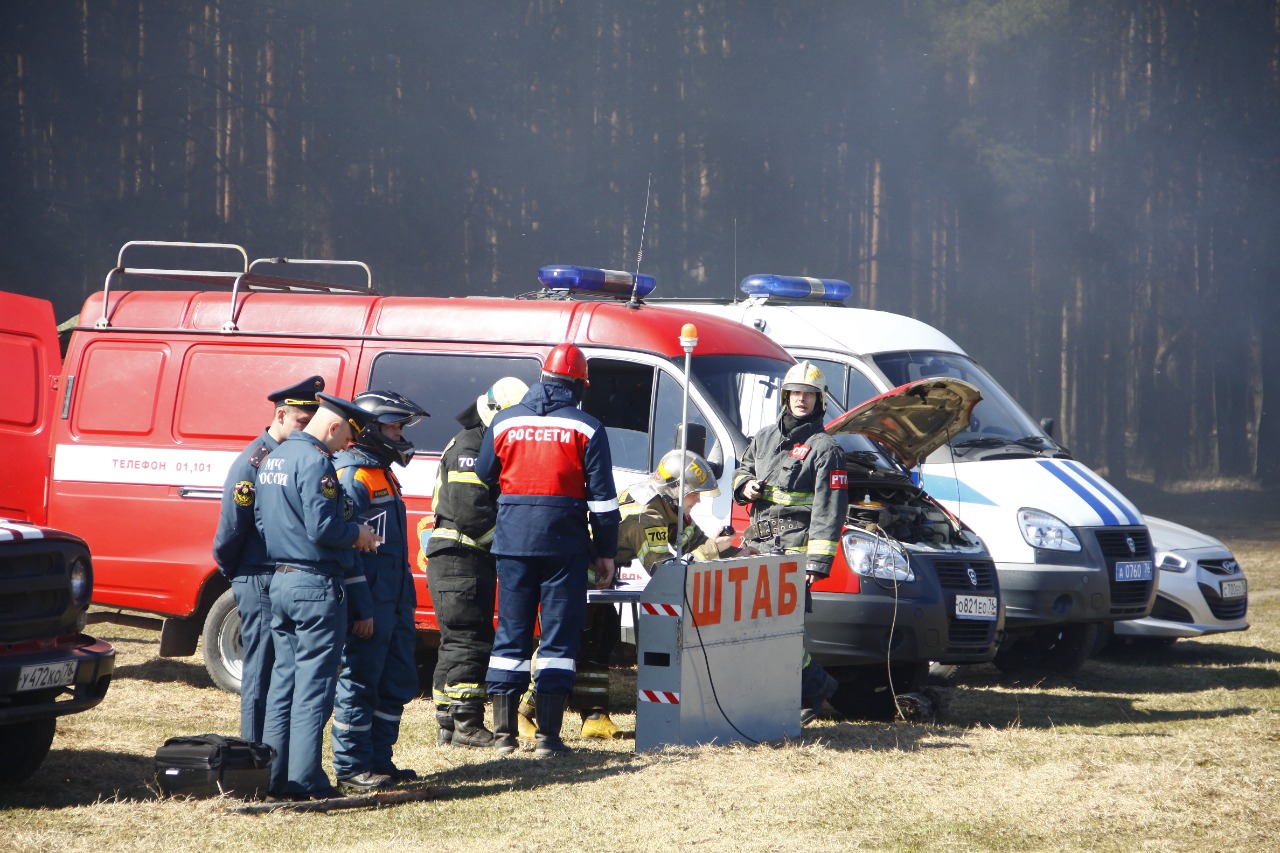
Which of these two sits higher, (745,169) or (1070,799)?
(745,169)

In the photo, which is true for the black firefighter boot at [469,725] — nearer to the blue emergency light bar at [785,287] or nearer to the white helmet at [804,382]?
the white helmet at [804,382]

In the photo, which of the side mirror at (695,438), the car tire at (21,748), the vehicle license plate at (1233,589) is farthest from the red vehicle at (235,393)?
the vehicle license plate at (1233,589)

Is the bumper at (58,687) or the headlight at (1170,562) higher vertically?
the headlight at (1170,562)

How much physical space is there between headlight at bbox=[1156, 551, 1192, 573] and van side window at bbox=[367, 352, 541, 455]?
512 cm

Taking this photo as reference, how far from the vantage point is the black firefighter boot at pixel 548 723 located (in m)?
6.58

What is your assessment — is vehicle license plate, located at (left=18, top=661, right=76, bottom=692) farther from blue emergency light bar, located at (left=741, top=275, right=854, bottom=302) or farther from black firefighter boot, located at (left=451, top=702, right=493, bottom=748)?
blue emergency light bar, located at (left=741, top=275, right=854, bottom=302)

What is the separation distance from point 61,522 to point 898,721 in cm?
523

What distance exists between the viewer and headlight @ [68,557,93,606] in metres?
5.91

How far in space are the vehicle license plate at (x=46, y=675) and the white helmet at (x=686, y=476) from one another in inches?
116

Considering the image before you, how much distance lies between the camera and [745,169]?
26.3 m

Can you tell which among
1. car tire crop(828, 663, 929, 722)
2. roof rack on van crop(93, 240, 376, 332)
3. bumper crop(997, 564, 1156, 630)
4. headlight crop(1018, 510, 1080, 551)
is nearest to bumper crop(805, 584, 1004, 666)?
car tire crop(828, 663, 929, 722)

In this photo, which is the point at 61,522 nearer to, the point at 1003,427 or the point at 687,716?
the point at 687,716

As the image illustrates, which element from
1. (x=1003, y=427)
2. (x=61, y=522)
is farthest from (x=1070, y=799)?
(x=61, y=522)

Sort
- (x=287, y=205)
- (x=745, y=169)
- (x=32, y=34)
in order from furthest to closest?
(x=745, y=169), (x=287, y=205), (x=32, y=34)
